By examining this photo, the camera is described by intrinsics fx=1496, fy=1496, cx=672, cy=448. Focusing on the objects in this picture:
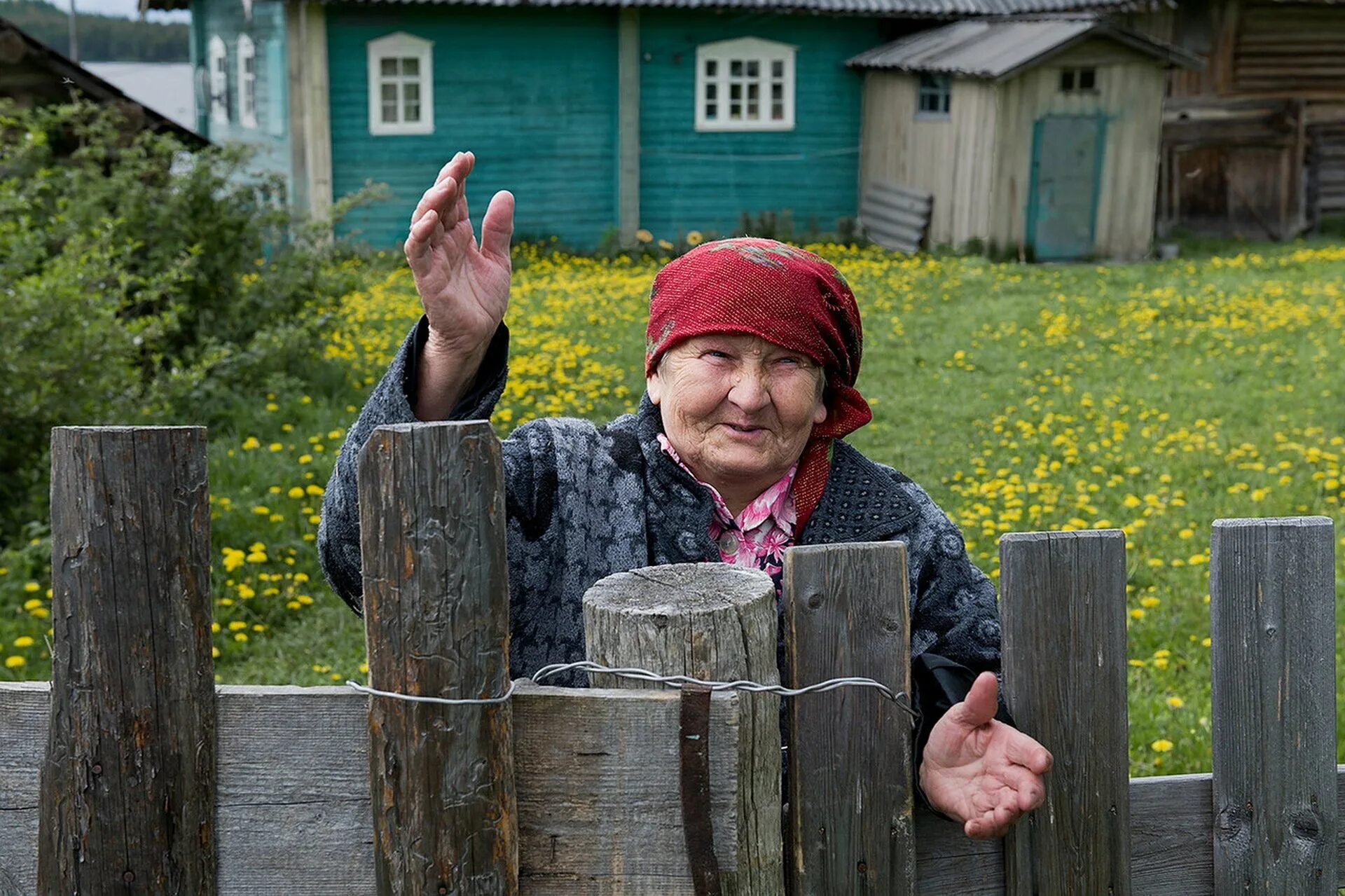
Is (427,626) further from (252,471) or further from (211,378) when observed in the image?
(211,378)

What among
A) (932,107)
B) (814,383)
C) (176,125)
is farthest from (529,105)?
(814,383)

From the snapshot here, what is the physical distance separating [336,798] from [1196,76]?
19.2 meters

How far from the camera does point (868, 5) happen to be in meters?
17.9

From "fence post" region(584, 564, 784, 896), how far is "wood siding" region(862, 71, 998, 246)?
15146mm

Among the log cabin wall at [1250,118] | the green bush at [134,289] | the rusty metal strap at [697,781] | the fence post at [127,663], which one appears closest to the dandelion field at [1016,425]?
the green bush at [134,289]

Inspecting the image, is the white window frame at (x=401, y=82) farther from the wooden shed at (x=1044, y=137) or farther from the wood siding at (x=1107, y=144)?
the wood siding at (x=1107, y=144)

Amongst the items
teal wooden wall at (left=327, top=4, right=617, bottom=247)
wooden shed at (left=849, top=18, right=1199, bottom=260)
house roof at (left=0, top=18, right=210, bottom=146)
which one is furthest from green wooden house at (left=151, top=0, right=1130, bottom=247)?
house roof at (left=0, top=18, right=210, bottom=146)

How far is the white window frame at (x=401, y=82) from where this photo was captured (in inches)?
663

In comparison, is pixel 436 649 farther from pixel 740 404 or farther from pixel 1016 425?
pixel 1016 425

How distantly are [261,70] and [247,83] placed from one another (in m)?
0.86

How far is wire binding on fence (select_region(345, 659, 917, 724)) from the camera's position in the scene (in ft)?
5.23

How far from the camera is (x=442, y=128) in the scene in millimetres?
17219

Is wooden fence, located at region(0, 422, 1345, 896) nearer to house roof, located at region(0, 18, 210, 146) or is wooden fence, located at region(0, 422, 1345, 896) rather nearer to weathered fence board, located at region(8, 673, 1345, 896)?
weathered fence board, located at region(8, 673, 1345, 896)

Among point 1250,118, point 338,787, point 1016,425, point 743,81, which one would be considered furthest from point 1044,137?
point 338,787
